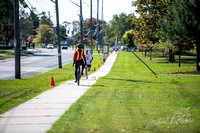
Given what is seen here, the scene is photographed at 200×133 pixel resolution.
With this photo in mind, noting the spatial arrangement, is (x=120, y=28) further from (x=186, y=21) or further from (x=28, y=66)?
(x=186, y=21)

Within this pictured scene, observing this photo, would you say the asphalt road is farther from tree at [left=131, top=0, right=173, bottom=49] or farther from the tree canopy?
the tree canopy

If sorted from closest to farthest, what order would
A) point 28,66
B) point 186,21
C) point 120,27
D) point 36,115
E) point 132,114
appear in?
point 36,115
point 132,114
point 186,21
point 28,66
point 120,27

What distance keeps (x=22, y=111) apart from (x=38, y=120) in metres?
1.38

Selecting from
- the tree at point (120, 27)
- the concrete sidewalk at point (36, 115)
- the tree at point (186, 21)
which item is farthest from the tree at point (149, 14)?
the tree at point (120, 27)

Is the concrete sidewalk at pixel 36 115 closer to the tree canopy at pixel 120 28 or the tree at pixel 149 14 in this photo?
the tree at pixel 149 14

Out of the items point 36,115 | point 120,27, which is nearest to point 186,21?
point 36,115

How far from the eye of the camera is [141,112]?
791 cm

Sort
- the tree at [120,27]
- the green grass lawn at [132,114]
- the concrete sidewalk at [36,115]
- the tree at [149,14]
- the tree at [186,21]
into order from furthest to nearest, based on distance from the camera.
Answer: the tree at [120,27]
the tree at [149,14]
the tree at [186,21]
the green grass lawn at [132,114]
the concrete sidewalk at [36,115]

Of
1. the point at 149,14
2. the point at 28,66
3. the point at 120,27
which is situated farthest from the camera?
the point at 120,27

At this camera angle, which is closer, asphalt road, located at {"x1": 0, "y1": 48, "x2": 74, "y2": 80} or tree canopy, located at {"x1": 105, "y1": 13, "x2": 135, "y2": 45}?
asphalt road, located at {"x1": 0, "y1": 48, "x2": 74, "y2": 80}

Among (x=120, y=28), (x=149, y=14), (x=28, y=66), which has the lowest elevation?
(x=28, y=66)

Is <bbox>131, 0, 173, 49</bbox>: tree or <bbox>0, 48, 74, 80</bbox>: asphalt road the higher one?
Result: <bbox>131, 0, 173, 49</bbox>: tree

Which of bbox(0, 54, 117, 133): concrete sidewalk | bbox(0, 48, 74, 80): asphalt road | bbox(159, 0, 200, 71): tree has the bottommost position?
bbox(0, 48, 74, 80): asphalt road

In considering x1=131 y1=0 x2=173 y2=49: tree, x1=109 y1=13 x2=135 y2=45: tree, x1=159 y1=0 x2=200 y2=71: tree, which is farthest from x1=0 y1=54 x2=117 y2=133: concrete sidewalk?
x1=109 y1=13 x2=135 y2=45: tree
